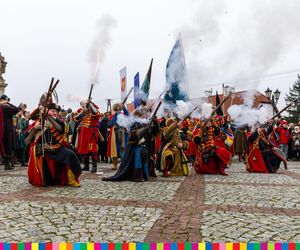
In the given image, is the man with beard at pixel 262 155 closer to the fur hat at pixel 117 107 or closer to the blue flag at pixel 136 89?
the blue flag at pixel 136 89

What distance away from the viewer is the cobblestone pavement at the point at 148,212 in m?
4.13

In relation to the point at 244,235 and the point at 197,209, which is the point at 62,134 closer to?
the point at 197,209

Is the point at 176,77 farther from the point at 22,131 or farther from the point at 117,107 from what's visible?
the point at 22,131

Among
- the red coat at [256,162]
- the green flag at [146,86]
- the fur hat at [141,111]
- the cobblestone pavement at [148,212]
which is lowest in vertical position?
the cobblestone pavement at [148,212]

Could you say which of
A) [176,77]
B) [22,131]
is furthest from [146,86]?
[22,131]

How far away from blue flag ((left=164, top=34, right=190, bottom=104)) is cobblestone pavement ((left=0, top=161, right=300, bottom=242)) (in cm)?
238

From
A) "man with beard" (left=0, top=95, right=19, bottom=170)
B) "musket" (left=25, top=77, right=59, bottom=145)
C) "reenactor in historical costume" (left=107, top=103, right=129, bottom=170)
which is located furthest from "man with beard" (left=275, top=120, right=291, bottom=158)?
"musket" (left=25, top=77, right=59, bottom=145)

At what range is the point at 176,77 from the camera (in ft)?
31.2

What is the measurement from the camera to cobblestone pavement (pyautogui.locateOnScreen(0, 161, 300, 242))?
13.5 feet

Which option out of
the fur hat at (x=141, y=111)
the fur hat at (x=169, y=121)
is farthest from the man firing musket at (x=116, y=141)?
the fur hat at (x=141, y=111)

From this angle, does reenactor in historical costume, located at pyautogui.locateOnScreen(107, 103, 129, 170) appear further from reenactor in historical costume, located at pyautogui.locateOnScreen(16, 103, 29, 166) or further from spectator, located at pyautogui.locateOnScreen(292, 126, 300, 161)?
spectator, located at pyautogui.locateOnScreen(292, 126, 300, 161)

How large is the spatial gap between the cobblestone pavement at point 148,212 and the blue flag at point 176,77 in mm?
2378

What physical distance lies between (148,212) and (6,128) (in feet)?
23.3

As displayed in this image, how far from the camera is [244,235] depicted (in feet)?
13.5
